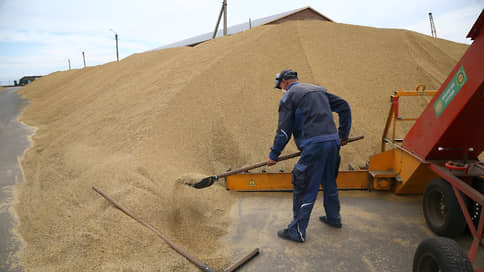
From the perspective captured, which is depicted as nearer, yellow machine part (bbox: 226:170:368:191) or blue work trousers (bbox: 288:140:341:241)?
blue work trousers (bbox: 288:140:341:241)

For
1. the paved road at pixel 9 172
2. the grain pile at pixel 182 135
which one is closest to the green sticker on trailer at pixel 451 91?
the grain pile at pixel 182 135

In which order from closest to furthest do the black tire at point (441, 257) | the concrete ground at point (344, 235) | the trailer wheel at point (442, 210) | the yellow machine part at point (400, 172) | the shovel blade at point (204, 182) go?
the black tire at point (441, 257), the concrete ground at point (344, 235), the trailer wheel at point (442, 210), the yellow machine part at point (400, 172), the shovel blade at point (204, 182)

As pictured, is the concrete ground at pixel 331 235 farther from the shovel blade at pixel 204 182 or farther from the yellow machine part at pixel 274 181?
the shovel blade at pixel 204 182

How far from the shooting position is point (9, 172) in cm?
506

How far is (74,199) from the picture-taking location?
3682 mm

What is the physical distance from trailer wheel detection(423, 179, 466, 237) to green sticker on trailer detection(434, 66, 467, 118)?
28.5 inches

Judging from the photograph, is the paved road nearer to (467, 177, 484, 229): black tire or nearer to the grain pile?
the grain pile

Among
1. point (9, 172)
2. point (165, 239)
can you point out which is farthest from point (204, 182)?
point (9, 172)

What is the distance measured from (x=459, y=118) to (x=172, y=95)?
4677 millimetres

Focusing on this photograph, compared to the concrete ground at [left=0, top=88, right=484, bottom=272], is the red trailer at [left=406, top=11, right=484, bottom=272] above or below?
above

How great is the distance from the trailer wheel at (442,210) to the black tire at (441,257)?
36.1 inches

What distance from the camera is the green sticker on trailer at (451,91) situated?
262 centimetres

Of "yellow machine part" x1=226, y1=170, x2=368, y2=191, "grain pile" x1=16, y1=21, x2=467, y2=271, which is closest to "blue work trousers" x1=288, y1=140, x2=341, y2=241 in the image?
"grain pile" x1=16, y1=21, x2=467, y2=271

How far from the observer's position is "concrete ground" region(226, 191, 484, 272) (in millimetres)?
2732
